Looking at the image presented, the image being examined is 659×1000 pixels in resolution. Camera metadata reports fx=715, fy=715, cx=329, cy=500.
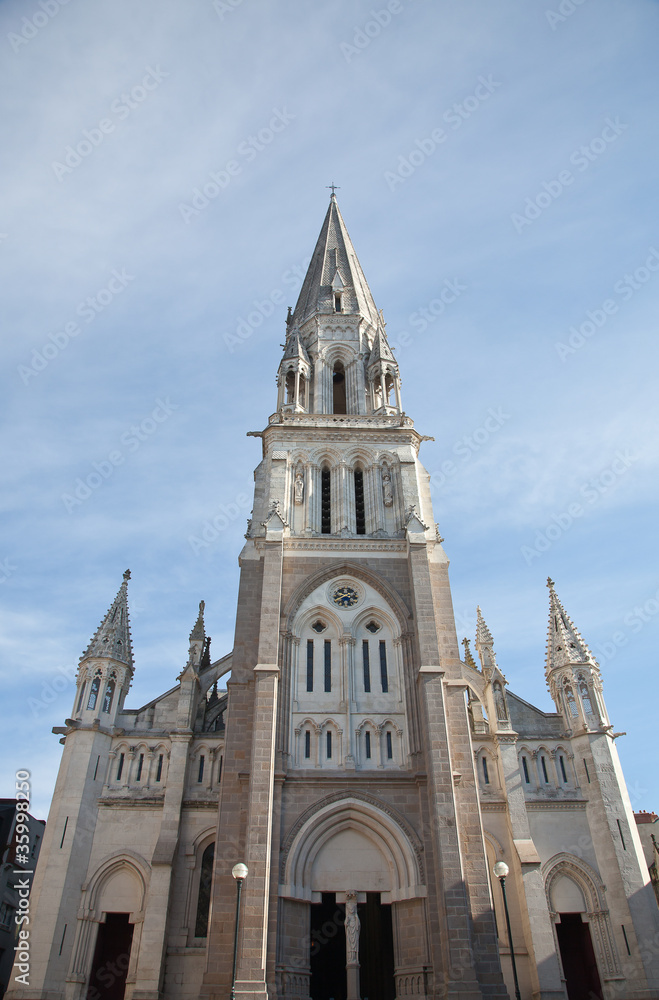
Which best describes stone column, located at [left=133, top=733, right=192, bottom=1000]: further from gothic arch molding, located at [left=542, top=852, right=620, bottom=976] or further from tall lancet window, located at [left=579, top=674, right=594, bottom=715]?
tall lancet window, located at [left=579, top=674, right=594, bottom=715]

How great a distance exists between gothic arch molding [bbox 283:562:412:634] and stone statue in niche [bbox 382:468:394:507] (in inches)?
163

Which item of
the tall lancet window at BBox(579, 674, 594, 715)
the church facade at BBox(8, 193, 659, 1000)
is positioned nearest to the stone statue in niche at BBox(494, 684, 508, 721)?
the church facade at BBox(8, 193, 659, 1000)

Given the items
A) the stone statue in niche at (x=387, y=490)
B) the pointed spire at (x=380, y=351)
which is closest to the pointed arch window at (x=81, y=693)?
the stone statue in niche at (x=387, y=490)

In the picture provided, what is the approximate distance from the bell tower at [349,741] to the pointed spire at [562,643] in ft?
19.0

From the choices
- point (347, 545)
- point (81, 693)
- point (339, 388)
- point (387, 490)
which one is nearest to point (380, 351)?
point (339, 388)

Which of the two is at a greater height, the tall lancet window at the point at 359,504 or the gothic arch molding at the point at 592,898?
the tall lancet window at the point at 359,504

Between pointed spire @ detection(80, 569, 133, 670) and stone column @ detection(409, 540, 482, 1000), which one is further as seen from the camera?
pointed spire @ detection(80, 569, 133, 670)

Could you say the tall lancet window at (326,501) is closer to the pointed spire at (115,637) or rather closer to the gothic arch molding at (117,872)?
the pointed spire at (115,637)

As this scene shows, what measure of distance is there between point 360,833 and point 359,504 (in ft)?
46.1

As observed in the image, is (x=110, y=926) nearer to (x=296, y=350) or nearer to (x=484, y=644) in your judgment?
(x=484, y=644)

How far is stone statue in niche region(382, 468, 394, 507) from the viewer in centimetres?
3178

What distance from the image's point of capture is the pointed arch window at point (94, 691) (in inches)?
1088

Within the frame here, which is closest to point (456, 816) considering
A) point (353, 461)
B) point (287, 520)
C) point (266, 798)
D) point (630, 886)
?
point (266, 798)

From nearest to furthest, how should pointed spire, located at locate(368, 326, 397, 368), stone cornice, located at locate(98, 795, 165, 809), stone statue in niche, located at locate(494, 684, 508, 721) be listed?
stone cornice, located at locate(98, 795, 165, 809) → stone statue in niche, located at locate(494, 684, 508, 721) → pointed spire, located at locate(368, 326, 397, 368)
